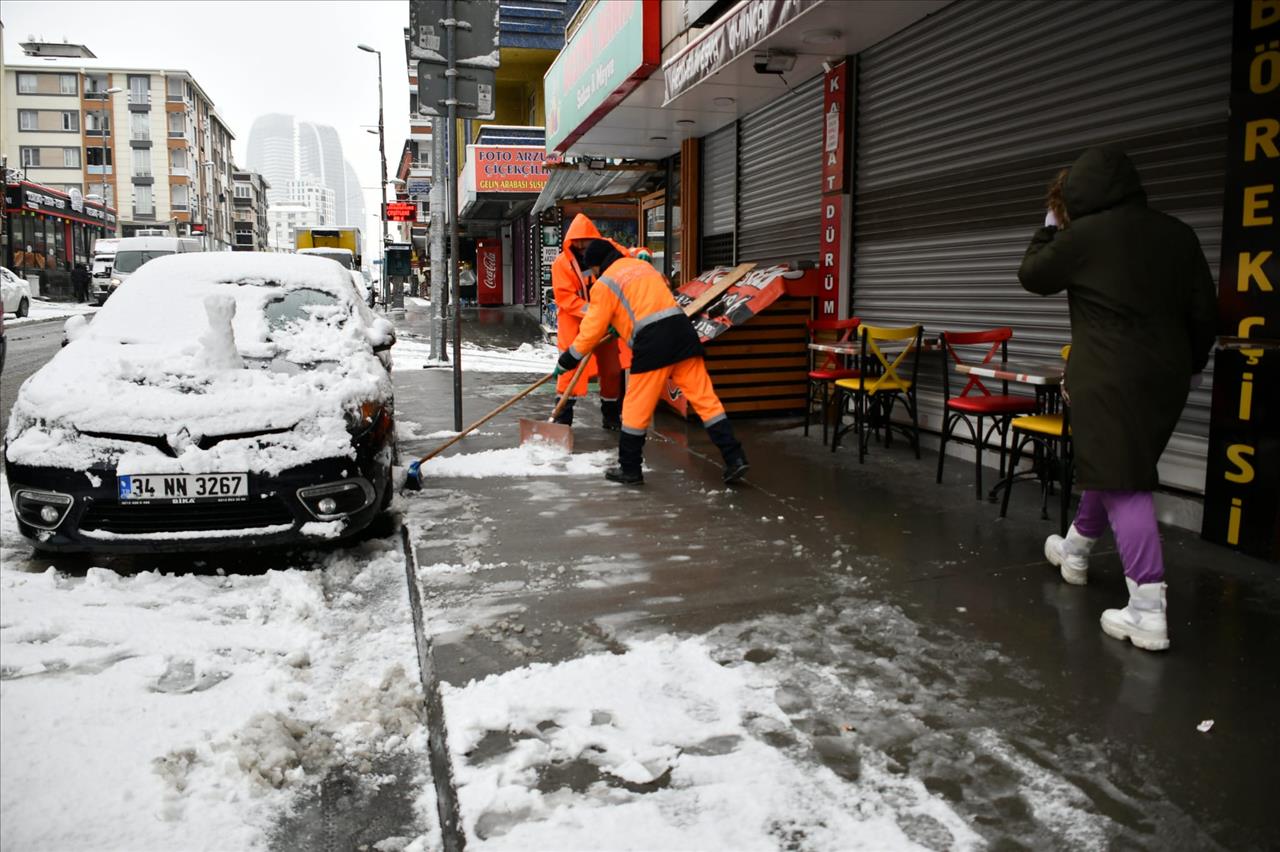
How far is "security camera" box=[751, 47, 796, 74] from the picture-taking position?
841 centimetres

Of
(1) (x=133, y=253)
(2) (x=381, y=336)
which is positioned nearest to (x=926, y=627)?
(2) (x=381, y=336)

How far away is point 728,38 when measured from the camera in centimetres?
760

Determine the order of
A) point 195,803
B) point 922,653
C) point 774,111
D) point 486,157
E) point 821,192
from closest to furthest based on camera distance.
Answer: point 195,803 → point 922,653 → point 821,192 → point 774,111 → point 486,157

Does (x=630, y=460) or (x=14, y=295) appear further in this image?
(x=14, y=295)

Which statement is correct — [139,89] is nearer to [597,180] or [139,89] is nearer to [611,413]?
[597,180]

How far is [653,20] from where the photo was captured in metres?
9.91

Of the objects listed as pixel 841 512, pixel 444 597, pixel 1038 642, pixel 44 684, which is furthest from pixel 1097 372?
pixel 44 684

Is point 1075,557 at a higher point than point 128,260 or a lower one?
lower

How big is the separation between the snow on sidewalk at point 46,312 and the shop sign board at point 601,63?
15.7 metres

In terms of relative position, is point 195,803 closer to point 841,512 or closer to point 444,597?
point 444,597

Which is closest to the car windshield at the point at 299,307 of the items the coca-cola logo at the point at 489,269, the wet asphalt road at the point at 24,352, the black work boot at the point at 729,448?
the black work boot at the point at 729,448

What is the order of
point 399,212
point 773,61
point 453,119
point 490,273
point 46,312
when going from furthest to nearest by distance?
point 490,273
point 399,212
point 46,312
point 773,61
point 453,119

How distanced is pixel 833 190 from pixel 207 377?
599cm

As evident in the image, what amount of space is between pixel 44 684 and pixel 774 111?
9.20 meters
